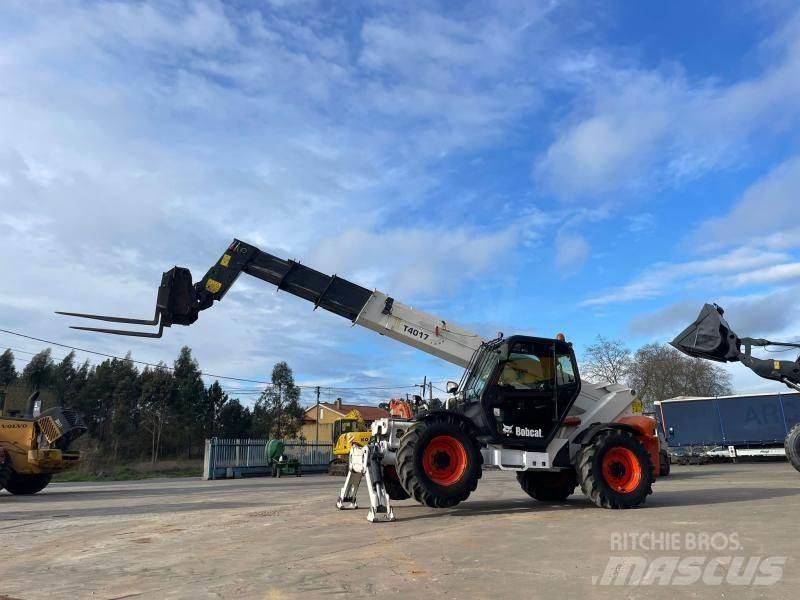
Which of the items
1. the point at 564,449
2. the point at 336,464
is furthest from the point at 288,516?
the point at 336,464

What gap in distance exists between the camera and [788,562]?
514cm

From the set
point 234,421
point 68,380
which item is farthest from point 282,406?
point 68,380

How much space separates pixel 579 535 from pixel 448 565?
2220 millimetres

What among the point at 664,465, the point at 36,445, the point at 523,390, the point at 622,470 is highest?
the point at 523,390

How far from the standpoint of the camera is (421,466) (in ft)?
28.5

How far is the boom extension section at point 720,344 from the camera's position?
47.8 feet

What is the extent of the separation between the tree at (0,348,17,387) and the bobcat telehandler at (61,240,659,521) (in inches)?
2285

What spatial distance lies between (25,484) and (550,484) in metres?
16.0

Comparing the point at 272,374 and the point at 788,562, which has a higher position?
the point at 272,374

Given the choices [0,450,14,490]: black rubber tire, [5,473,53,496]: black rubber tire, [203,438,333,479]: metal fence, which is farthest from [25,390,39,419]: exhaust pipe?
[203,438,333,479]: metal fence

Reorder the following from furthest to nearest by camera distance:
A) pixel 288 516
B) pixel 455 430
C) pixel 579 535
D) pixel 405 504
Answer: pixel 405 504 < pixel 288 516 < pixel 455 430 < pixel 579 535

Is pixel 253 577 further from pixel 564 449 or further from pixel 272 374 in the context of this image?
pixel 272 374

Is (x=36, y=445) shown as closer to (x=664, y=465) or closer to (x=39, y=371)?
(x=664, y=465)

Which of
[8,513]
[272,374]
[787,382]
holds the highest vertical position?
[272,374]
